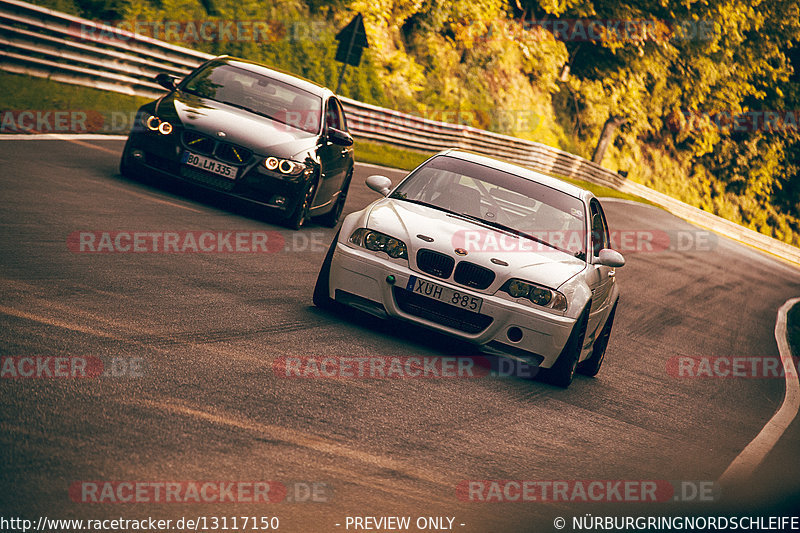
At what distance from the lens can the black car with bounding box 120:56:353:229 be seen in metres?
10.8

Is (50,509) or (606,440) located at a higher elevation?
(50,509)

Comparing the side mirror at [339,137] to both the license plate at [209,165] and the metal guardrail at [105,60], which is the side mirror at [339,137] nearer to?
the license plate at [209,165]

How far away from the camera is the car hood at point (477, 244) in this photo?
287 inches

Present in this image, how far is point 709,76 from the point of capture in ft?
175

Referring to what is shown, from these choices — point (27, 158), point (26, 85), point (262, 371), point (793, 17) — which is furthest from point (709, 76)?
point (262, 371)

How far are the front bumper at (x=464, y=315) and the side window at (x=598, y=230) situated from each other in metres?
1.41

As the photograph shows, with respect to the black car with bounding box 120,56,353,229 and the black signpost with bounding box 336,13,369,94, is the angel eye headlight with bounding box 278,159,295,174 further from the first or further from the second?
the black signpost with bounding box 336,13,369,94

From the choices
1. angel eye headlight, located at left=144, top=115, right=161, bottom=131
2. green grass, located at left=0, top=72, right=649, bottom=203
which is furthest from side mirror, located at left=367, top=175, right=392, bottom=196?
green grass, located at left=0, top=72, right=649, bottom=203

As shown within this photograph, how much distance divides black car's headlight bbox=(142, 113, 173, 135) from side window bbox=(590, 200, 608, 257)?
4.65 m

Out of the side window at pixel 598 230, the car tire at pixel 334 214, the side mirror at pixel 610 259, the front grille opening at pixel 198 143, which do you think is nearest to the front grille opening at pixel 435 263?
the side mirror at pixel 610 259

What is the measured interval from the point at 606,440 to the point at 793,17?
5729cm

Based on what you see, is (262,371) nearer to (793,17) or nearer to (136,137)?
(136,137)

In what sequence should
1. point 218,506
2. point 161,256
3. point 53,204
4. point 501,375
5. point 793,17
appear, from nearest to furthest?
point 218,506
point 501,375
point 161,256
point 53,204
point 793,17

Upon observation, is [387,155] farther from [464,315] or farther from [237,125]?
[464,315]
